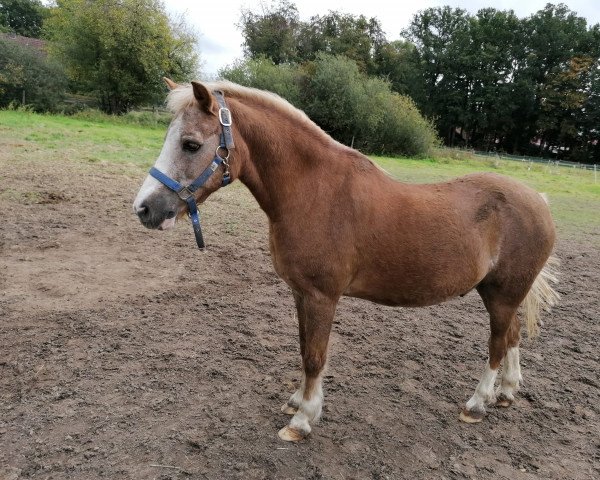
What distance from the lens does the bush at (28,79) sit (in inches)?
1058

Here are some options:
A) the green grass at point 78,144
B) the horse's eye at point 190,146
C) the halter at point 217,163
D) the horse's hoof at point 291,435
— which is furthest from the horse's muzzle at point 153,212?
the green grass at point 78,144

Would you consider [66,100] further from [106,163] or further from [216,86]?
[216,86]

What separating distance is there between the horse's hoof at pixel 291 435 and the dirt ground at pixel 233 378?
5cm

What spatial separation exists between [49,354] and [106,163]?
32.4 feet

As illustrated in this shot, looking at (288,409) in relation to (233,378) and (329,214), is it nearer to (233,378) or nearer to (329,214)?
(233,378)

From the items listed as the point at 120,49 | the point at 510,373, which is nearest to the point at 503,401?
the point at 510,373

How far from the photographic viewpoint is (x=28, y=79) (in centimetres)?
2752

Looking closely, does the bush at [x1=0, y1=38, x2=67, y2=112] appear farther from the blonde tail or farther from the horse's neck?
the blonde tail

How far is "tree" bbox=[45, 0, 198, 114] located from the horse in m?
33.4

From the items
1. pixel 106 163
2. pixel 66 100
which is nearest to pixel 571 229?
pixel 106 163

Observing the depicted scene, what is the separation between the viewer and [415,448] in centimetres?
297

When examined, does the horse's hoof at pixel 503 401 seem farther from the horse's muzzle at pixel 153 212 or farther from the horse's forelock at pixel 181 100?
the horse's forelock at pixel 181 100

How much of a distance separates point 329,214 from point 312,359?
1051mm

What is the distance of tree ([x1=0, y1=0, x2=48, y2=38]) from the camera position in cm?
7425
